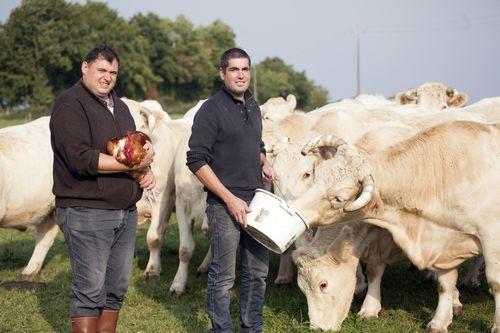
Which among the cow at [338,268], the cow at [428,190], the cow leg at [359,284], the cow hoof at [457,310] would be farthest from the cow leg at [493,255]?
the cow leg at [359,284]

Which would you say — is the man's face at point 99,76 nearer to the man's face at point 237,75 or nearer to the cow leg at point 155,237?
Result: the man's face at point 237,75

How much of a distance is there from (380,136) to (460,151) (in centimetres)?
98

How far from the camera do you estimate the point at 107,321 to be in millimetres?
4738

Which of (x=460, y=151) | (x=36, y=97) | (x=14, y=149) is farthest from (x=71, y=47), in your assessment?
(x=460, y=151)

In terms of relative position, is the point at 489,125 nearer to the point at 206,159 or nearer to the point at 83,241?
the point at 206,159

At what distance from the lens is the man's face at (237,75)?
481 cm

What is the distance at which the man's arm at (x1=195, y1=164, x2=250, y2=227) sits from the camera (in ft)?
15.2

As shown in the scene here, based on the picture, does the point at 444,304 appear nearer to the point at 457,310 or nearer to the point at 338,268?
the point at 457,310

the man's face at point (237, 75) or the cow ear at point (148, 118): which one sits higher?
the man's face at point (237, 75)

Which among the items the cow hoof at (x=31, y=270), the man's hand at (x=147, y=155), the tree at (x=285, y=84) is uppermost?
the man's hand at (x=147, y=155)

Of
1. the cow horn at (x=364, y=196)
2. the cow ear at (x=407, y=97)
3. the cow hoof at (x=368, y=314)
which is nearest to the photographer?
the cow horn at (x=364, y=196)

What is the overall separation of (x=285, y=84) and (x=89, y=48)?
48159 millimetres

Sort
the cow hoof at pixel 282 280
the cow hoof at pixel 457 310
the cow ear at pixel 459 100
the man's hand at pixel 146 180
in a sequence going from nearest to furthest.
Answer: the man's hand at pixel 146 180 → the cow hoof at pixel 457 310 → the cow hoof at pixel 282 280 → the cow ear at pixel 459 100

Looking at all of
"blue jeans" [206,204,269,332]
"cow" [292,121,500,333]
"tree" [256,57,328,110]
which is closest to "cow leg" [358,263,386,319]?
"cow" [292,121,500,333]
